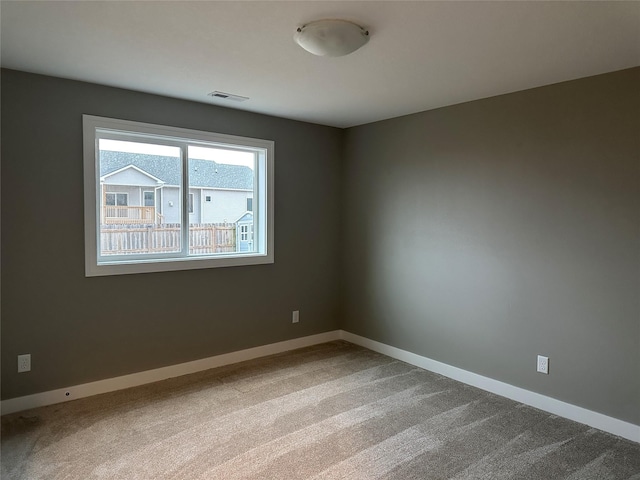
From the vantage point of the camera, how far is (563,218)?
3.00 meters

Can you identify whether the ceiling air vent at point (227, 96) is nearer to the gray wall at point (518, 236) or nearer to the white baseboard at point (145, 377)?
the gray wall at point (518, 236)

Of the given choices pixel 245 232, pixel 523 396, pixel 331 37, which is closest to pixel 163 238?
pixel 245 232

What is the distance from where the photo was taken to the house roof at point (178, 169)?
11.0ft

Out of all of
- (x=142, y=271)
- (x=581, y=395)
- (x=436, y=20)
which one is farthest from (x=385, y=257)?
(x=436, y=20)

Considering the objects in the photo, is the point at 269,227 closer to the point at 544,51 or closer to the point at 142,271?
the point at 142,271

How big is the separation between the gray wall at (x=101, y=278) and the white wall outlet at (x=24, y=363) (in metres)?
0.03

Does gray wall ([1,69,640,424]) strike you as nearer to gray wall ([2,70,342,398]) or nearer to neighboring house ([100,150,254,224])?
gray wall ([2,70,342,398])

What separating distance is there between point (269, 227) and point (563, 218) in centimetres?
249

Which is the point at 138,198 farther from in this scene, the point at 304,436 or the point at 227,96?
the point at 304,436

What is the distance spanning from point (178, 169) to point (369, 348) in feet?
8.42

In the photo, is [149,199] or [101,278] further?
[149,199]

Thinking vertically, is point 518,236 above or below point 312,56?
below

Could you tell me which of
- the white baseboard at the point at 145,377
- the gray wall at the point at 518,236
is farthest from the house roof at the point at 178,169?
the white baseboard at the point at 145,377

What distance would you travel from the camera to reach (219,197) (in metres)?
3.96
